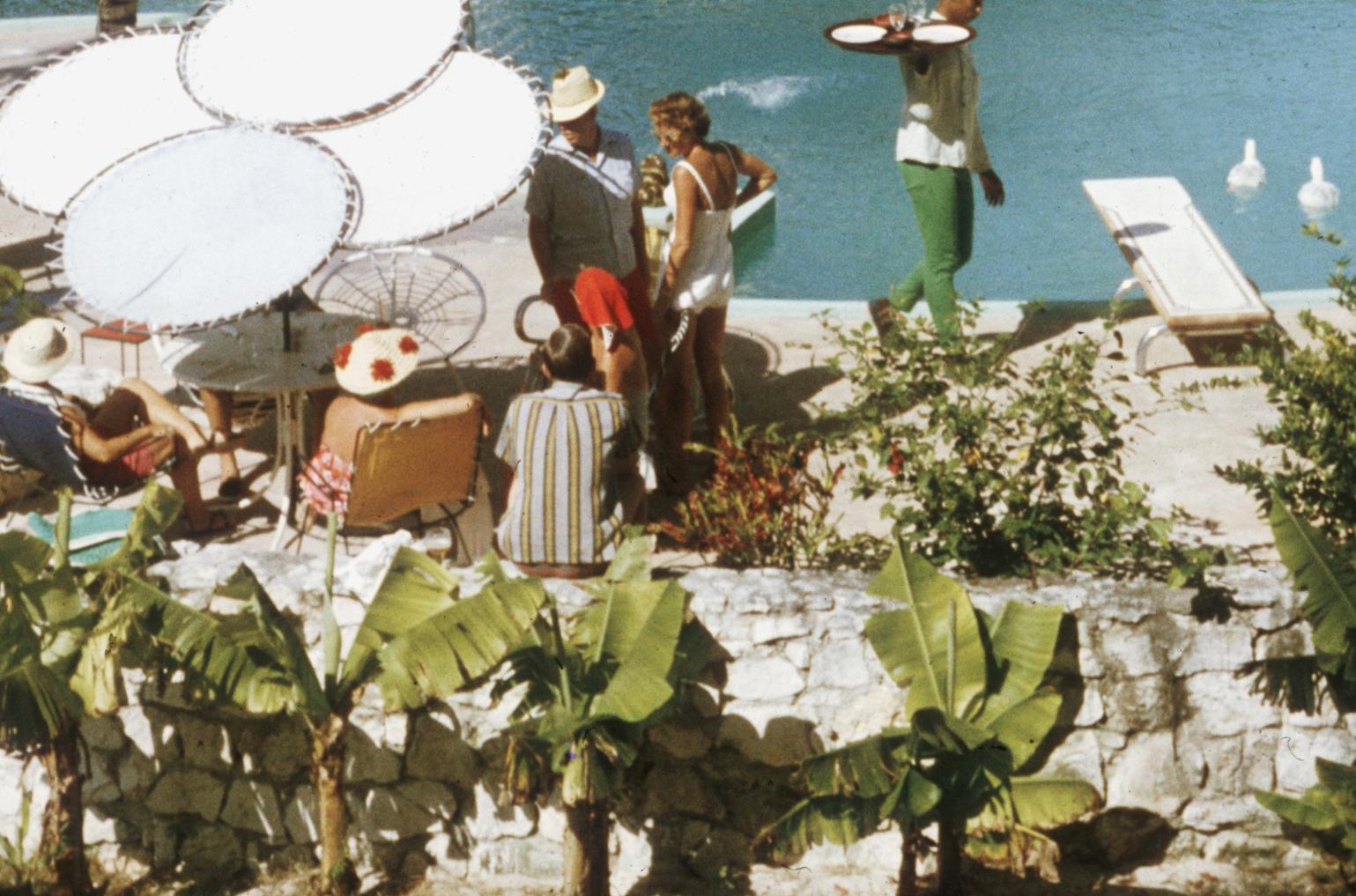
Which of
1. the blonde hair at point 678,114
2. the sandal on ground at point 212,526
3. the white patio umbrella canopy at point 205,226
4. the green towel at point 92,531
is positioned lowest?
the sandal on ground at point 212,526

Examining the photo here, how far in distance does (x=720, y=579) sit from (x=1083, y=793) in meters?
1.46

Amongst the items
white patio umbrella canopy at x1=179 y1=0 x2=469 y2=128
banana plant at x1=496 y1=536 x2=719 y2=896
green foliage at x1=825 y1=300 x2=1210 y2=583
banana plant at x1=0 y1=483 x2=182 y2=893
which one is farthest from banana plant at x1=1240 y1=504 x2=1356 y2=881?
white patio umbrella canopy at x1=179 y1=0 x2=469 y2=128

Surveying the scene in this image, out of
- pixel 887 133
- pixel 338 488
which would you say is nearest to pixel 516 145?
pixel 338 488

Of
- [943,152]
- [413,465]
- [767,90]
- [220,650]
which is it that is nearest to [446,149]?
[413,465]

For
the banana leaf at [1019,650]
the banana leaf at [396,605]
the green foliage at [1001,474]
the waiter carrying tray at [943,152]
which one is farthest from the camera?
the waiter carrying tray at [943,152]

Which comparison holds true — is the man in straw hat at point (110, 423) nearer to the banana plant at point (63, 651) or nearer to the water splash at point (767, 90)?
the banana plant at point (63, 651)

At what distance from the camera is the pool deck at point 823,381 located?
740 cm

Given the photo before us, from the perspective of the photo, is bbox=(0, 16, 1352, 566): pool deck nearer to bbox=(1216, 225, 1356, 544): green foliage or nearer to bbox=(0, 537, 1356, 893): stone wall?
bbox=(1216, 225, 1356, 544): green foliage

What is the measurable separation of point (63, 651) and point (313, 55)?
3643 millimetres

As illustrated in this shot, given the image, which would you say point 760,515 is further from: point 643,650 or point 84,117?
point 84,117

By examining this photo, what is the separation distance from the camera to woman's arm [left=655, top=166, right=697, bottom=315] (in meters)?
7.53

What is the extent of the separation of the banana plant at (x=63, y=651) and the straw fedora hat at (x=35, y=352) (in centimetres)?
125

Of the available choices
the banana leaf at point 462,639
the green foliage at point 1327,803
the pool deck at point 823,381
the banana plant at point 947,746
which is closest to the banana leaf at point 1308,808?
the green foliage at point 1327,803

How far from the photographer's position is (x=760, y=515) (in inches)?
251
